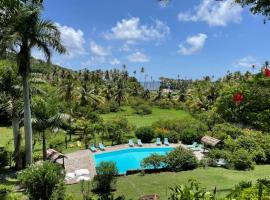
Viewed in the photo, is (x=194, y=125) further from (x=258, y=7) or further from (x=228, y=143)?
(x=258, y=7)

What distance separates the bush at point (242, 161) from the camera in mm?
23859

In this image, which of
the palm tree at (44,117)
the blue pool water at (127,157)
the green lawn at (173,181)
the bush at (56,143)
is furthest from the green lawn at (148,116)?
the green lawn at (173,181)

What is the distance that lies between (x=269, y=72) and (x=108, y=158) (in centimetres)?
1947

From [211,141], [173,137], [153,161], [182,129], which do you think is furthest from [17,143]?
[182,129]

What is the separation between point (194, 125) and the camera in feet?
121

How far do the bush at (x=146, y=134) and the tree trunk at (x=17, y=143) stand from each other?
1552 cm

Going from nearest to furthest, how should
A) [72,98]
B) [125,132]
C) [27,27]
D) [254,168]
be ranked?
[27,27], [254,168], [125,132], [72,98]

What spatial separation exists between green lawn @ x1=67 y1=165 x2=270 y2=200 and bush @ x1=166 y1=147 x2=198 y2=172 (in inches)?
31.2

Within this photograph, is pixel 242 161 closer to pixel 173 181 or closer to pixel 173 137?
pixel 173 181

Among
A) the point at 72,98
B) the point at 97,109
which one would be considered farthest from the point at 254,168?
the point at 97,109

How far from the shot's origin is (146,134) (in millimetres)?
35656

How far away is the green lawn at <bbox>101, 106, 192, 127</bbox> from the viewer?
48.7 m

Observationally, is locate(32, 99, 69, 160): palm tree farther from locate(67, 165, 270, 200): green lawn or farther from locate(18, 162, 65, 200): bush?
locate(18, 162, 65, 200): bush

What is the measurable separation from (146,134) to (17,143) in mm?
16458
